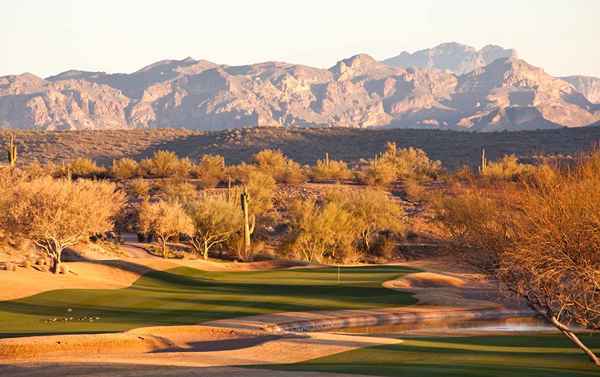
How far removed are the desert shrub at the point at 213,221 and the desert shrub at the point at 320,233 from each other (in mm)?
4184

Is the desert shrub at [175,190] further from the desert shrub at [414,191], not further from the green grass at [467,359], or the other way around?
the green grass at [467,359]

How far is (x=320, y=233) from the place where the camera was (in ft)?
206

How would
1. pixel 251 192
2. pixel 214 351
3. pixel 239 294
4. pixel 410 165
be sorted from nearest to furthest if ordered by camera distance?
pixel 214 351
pixel 239 294
pixel 251 192
pixel 410 165

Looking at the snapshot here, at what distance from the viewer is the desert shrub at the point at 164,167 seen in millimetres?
94500

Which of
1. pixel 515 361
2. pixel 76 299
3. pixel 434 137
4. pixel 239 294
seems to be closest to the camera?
pixel 515 361

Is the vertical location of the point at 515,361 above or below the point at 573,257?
below

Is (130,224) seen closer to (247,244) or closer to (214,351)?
(247,244)

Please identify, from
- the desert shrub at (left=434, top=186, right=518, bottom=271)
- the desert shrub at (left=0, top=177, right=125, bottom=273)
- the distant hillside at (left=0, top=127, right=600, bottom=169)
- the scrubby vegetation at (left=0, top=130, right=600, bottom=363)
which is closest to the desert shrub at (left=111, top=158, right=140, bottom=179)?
the scrubby vegetation at (left=0, top=130, right=600, bottom=363)

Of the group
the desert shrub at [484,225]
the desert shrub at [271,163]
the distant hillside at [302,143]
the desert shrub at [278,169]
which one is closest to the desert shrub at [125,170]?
the desert shrub at [278,169]

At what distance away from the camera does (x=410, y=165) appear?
100438mm

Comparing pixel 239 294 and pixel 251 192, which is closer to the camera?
pixel 239 294

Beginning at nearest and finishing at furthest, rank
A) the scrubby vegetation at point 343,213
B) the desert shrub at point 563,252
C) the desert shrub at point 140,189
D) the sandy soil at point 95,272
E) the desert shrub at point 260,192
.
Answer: the desert shrub at point 563,252, the scrubby vegetation at point 343,213, the sandy soil at point 95,272, the desert shrub at point 260,192, the desert shrub at point 140,189

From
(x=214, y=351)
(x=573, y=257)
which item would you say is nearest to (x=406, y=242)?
(x=214, y=351)

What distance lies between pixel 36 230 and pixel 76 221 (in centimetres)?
182
